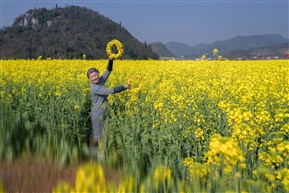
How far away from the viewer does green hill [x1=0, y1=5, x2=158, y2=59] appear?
154ft

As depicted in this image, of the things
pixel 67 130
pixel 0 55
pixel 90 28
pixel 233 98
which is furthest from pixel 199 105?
pixel 90 28

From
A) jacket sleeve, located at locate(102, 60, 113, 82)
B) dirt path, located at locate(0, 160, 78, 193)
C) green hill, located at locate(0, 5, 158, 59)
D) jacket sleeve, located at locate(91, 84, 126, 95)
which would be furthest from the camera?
Answer: green hill, located at locate(0, 5, 158, 59)

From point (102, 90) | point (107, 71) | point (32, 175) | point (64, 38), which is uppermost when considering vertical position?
point (64, 38)

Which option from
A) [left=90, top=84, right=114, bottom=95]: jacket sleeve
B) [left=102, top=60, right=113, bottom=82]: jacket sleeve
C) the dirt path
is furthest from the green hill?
the dirt path

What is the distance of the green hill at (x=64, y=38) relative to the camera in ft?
154

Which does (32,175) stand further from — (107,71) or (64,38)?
(64,38)

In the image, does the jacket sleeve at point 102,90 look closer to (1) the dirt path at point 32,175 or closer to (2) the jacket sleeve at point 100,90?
(2) the jacket sleeve at point 100,90

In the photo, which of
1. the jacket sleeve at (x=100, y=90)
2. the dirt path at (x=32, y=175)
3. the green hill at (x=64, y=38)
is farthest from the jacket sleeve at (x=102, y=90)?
the green hill at (x=64, y=38)

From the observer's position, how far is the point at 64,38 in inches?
2335

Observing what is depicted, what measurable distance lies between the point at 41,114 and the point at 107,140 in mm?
1316

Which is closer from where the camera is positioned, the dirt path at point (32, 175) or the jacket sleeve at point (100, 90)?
the dirt path at point (32, 175)

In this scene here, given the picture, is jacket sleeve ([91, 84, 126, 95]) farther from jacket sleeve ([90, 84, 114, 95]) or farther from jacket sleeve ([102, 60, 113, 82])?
jacket sleeve ([102, 60, 113, 82])

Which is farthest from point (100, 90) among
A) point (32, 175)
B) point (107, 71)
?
point (32, 175)

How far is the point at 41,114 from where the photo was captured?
17.5 feet
